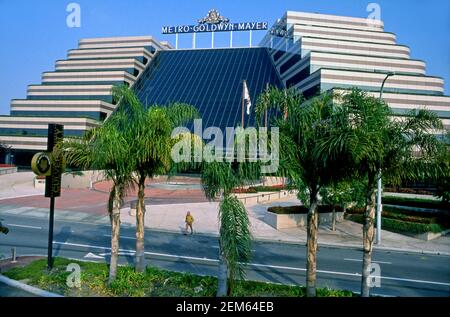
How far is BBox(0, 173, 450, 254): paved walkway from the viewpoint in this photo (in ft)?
62.1

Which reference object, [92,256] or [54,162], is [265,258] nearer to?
[92,256]

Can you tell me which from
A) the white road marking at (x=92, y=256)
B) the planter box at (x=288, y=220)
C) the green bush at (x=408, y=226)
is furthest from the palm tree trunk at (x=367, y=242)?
the green bush at (x=408, y=226)

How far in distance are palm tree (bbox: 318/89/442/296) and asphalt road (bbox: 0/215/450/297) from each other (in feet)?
13.8

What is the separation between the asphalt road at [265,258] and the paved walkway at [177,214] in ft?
5.05

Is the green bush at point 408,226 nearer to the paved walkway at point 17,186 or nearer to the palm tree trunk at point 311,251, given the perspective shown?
the palm tree trunk at point 311,251

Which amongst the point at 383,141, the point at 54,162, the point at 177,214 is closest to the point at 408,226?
the point at 383,141

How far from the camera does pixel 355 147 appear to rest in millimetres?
7324

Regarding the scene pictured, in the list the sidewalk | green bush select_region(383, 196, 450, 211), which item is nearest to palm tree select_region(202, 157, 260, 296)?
the sidewalk

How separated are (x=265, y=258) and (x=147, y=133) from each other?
8438mm

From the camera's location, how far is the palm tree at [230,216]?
26.4ft

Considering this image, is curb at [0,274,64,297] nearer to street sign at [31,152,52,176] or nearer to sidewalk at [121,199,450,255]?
street sign at [31,152,52,176]

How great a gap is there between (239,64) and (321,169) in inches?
2798

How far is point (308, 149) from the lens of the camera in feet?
27.6
